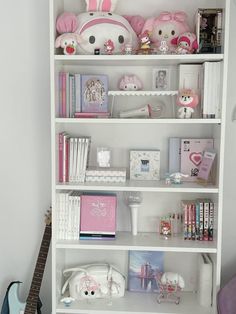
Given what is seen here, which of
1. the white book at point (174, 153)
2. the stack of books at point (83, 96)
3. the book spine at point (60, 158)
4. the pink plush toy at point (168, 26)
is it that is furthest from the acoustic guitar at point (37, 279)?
the pink plush toy at point (168, 26)

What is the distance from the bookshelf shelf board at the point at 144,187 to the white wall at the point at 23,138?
33 cm

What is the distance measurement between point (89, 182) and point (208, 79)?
708mm

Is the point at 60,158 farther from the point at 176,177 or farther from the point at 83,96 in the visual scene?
the point at 176,177

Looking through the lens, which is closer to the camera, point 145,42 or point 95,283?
point 145,42

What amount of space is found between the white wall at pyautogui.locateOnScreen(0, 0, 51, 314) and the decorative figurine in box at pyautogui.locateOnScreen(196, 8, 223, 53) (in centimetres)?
75

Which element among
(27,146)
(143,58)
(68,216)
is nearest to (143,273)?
(68,216)

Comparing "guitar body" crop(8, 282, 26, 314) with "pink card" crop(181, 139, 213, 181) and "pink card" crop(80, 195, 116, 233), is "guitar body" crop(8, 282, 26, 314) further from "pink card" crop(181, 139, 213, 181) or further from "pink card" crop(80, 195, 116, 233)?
"pink card" crop(181, 139, 213, 181)

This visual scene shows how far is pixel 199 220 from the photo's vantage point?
2049 mm

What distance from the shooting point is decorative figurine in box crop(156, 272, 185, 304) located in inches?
82.8

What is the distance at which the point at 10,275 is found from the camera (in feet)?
7.69

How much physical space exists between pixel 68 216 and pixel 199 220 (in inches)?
24.1

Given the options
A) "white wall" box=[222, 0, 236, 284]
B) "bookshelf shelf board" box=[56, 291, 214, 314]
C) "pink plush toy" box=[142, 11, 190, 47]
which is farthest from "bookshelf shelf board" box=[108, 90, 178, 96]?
"bookshelf shelf board" box=[56, 291, 214, 314]

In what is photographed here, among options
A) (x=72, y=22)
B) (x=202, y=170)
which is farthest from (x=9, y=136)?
(x=202, y=170)

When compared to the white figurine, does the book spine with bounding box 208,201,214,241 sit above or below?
below
